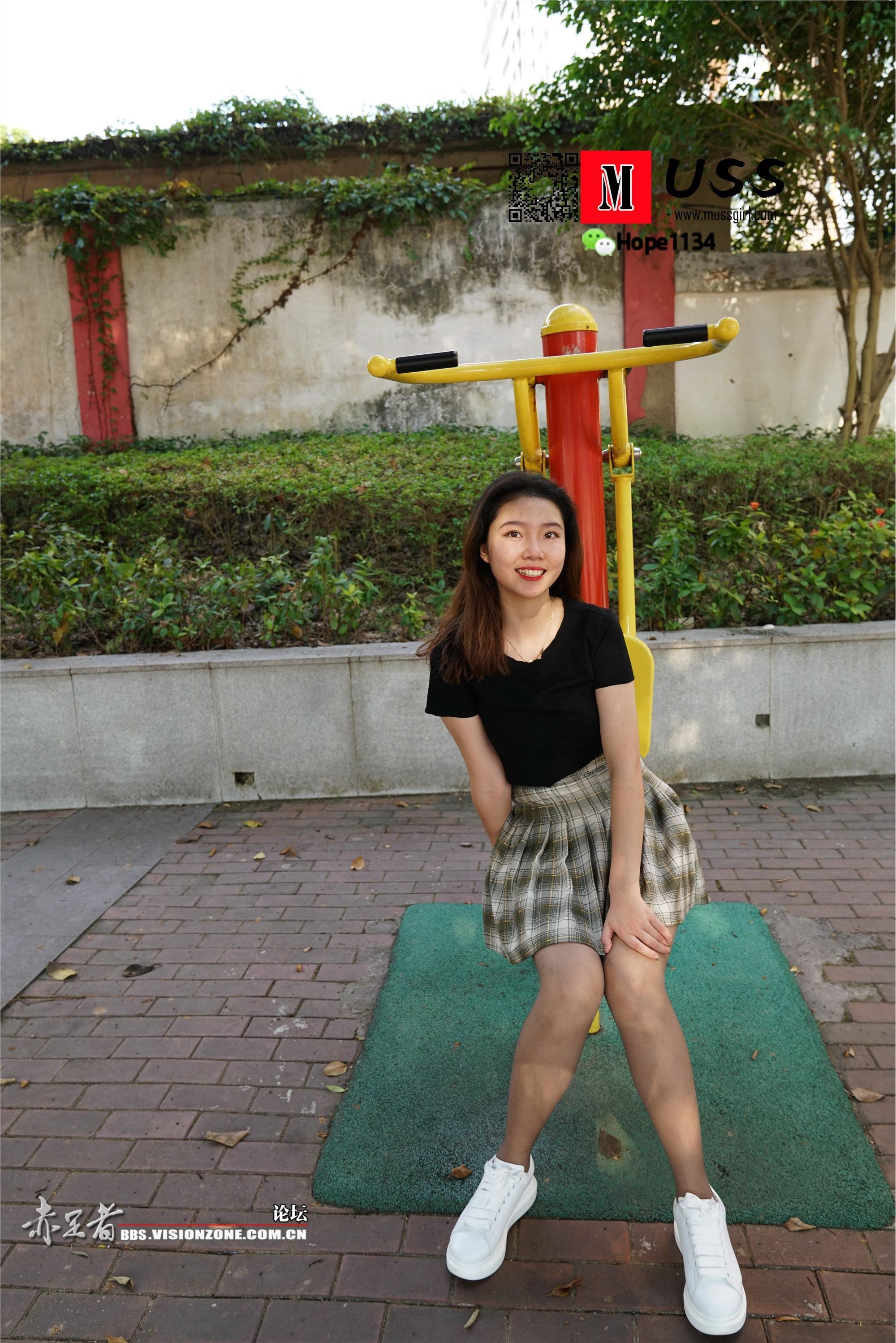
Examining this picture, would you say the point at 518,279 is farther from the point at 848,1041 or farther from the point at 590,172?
the point at 848,1041

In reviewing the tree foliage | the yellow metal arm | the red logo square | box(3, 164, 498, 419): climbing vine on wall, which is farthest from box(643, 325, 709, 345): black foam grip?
box(3, 164, 498, 419): climbing vine on wall

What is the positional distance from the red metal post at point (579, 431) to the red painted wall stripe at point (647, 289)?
874 cm

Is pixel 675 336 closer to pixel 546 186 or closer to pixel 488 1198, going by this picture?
pixel 488 1198

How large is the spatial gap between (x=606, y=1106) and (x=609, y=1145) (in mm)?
152

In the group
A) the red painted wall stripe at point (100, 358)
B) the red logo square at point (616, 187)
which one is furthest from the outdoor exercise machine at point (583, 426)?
the red painted wall stripe at point (100, 358)

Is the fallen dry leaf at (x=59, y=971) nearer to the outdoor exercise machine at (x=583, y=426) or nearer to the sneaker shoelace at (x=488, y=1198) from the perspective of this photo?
the sneaker shoelace at (x=488, y=1198)

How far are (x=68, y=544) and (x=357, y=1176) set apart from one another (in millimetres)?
4304

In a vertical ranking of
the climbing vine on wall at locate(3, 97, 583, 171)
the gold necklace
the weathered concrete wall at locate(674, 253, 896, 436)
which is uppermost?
the climbing vine on wall at locate(3, 97, 583, 171)

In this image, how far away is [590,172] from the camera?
8828 millimetres

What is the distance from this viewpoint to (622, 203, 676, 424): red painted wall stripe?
1066cm

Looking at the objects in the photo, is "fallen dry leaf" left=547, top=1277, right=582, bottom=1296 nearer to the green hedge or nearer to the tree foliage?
the green hedge

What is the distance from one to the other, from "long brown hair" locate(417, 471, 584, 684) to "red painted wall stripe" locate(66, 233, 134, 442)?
10.1 metres

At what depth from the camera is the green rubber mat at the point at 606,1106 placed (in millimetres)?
2160

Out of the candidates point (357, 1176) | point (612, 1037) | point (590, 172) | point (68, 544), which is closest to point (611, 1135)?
point (612, 1037)
